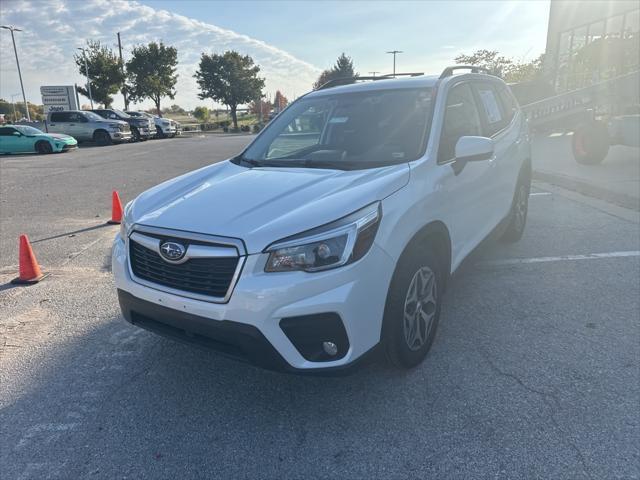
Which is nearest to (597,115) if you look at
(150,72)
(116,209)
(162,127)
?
(116,209)

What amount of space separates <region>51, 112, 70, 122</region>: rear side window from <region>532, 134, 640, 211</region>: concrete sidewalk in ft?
78.6

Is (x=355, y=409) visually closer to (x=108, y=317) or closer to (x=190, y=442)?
(x=190, y=442)

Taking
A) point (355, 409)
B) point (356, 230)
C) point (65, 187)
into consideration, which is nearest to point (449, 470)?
point (355, 409)

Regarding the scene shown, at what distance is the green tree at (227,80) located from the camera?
58.1m

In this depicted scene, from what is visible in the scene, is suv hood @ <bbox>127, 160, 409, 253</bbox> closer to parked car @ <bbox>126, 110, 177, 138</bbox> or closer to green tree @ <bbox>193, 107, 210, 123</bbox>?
parked car @ <bbox>126, 110, 177, 138</bbox>

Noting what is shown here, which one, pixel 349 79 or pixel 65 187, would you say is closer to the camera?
pixel 349 79

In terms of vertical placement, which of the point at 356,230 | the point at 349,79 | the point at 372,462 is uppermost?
the point at 349,79

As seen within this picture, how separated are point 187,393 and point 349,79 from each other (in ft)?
10.8

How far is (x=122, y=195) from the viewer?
1011cm

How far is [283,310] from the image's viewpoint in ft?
7.68

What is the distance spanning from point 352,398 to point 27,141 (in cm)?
2333

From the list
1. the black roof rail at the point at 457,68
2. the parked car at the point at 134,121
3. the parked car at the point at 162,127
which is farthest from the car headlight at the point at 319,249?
the parked car at the point at 162,127

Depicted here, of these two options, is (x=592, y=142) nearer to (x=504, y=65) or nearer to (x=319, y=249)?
(x=319, y=249)

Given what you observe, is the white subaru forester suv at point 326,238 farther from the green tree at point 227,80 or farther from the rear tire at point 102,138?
the green tree at point 227,80
